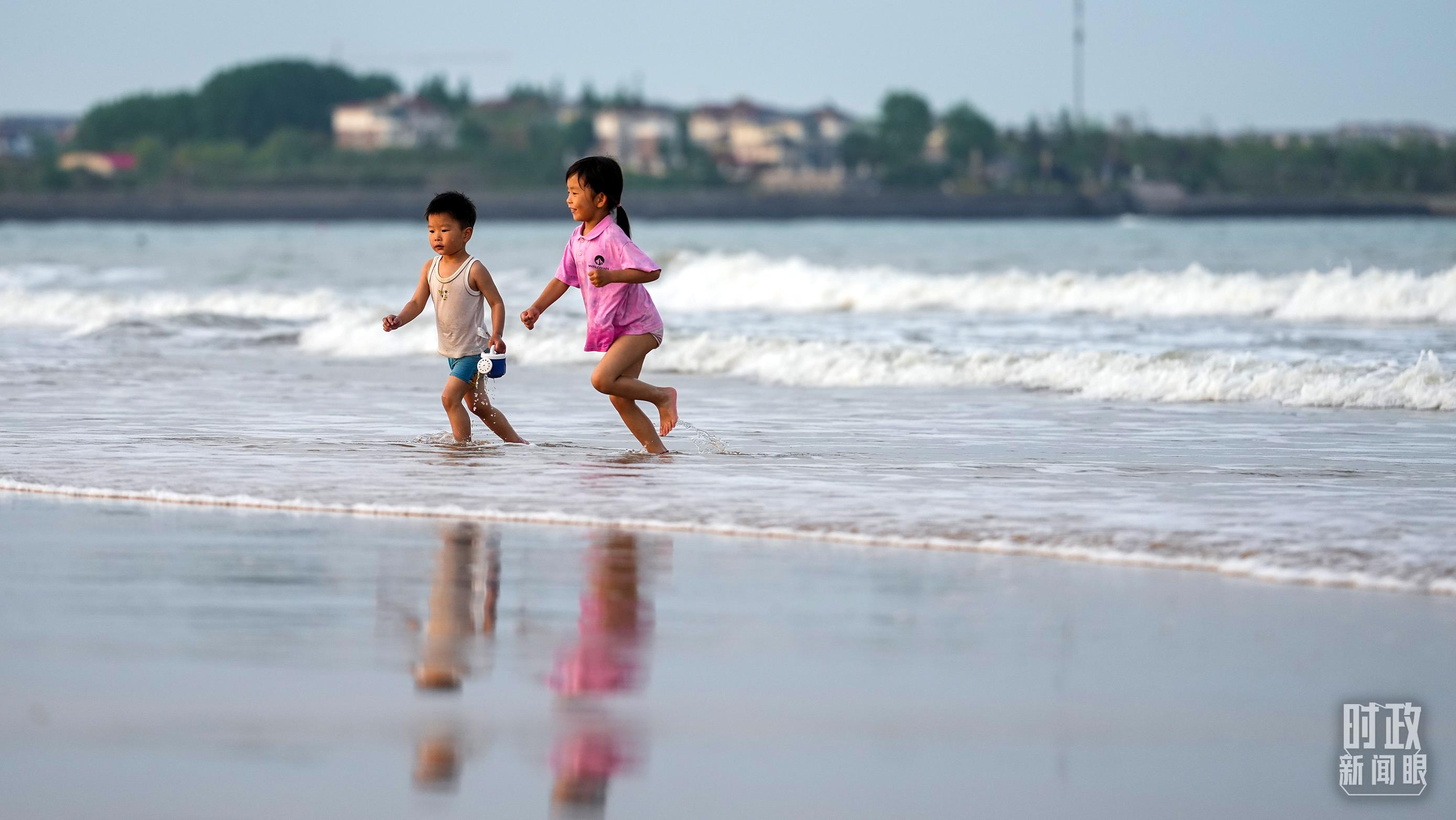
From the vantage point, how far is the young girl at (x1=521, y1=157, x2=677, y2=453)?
800 centimetres

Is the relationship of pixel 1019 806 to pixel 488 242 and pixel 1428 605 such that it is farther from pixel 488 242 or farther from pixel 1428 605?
pixel 488 242

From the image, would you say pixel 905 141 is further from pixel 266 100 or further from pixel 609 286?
pixel 609 286

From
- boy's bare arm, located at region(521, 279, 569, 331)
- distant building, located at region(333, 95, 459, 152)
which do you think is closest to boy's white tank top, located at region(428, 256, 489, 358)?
boy's bare arm, located at region(521, 279, 569, 331)

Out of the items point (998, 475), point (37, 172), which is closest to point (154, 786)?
point (998, 475)

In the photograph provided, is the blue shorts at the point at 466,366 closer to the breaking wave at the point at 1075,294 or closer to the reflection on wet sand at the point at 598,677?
the reflection on wet sand at the point at 598,677

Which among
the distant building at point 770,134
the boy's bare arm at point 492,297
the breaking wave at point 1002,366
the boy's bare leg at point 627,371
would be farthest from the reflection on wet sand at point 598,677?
the distant building at point 770,134

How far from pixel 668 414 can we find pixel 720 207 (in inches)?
4741

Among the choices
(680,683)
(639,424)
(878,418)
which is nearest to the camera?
(680,683)

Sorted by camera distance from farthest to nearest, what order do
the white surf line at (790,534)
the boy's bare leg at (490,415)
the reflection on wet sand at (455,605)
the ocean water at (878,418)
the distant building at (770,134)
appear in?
the distant building at (770,134) → the boy's bare leg at (490,415) → the ocean water at (878,418) → the white surf line at (790,534) → the reflection on wet sand at (455,605)

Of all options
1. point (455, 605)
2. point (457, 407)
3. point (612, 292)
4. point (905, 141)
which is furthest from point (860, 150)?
point (455, 605)

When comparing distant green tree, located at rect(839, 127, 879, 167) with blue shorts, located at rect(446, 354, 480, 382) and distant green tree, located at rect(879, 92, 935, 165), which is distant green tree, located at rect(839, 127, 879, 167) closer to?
distant green tree, located at rect(879, 92, 935, 165)

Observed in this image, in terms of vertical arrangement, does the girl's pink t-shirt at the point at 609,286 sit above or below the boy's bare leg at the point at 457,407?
above

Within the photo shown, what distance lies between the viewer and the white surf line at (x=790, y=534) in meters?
5.25

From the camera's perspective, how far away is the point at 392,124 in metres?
170
